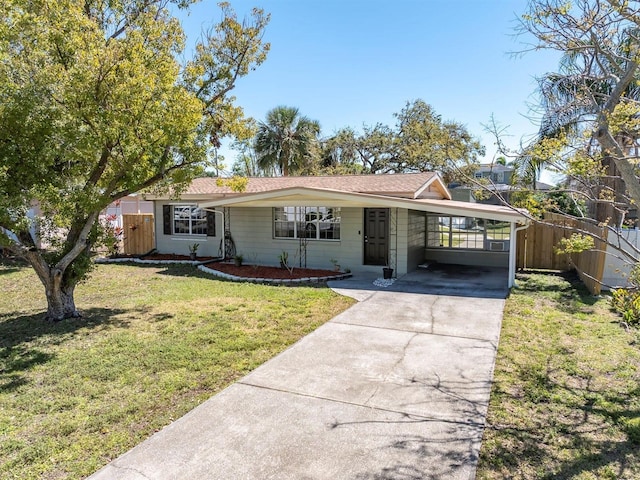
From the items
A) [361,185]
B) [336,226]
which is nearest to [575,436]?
[336,226]

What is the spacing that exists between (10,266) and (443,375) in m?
15.3

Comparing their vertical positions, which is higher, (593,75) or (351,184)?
(593,75)

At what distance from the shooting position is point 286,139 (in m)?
24.7

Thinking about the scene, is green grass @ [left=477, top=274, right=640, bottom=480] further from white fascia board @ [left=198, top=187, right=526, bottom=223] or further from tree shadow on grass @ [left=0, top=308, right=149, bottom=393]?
tree shadow on grass @ [left=0, top=308, right=149, bottom=393]

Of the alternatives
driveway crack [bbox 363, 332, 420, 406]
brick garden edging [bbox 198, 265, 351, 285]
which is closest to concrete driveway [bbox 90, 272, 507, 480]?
driveway crack [bbox 363, 332, 420, 406]

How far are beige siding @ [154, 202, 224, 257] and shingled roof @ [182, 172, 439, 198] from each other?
3.77 ft

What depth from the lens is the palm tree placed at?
24.9 metres

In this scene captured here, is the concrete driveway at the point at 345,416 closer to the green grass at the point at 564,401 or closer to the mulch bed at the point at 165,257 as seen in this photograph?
the green grass at the point at 564,401

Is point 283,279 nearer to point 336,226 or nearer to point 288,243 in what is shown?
point 288,243

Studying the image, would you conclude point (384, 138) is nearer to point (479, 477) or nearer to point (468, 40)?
point (468, 40)

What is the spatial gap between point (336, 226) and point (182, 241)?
22.0ft

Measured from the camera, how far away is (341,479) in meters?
3.41

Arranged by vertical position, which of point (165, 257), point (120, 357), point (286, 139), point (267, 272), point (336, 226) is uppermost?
point (286, 139)

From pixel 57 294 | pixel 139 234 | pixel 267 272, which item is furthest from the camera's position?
pixel 139 234
